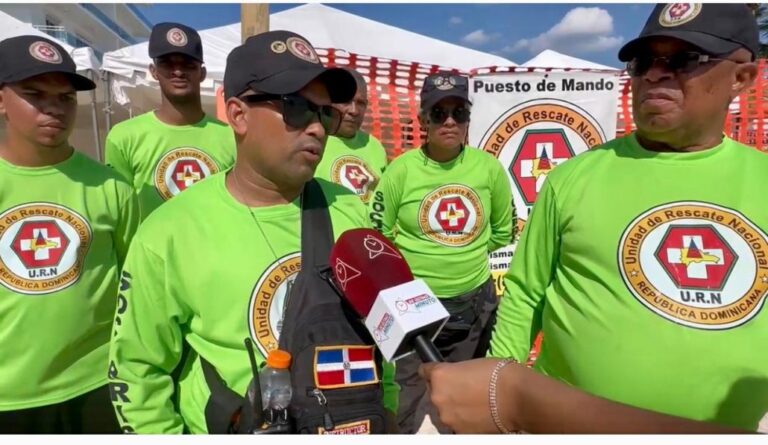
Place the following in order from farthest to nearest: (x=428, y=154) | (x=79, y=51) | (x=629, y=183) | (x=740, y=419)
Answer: (x=79, y=51) → (x=428, y=154) → (x=629, y=183) → (x=740, y=419)

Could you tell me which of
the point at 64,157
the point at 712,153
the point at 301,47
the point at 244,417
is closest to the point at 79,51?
the point at 64,157

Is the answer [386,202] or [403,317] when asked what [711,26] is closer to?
[403,317]

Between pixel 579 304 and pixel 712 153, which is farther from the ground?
pixel 712 153

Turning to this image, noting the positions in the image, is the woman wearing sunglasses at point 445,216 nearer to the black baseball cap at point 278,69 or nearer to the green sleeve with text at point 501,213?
the green sleeve with text at point 501,213

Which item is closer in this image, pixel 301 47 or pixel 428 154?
pixel 301 47

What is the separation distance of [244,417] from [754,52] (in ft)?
6.64

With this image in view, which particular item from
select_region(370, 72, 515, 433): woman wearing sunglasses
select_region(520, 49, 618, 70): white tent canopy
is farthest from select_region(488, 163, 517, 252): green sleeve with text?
select_region(520, 49, 618, 70): white tent canopy

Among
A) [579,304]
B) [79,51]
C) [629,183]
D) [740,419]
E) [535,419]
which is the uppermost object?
[79,51]

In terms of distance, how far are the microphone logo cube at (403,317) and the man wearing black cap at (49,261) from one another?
1.66 meters

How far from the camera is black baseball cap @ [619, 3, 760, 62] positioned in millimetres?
1677

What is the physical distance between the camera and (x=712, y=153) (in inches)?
70.9

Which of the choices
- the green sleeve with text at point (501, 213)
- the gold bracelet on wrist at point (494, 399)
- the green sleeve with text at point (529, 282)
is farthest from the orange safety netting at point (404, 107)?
the gold bracelet on wrist at point (494, 399)

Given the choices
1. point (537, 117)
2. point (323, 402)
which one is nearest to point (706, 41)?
point (323, 402)

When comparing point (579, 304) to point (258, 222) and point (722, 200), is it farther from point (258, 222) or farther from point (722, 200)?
point (258, 222)
